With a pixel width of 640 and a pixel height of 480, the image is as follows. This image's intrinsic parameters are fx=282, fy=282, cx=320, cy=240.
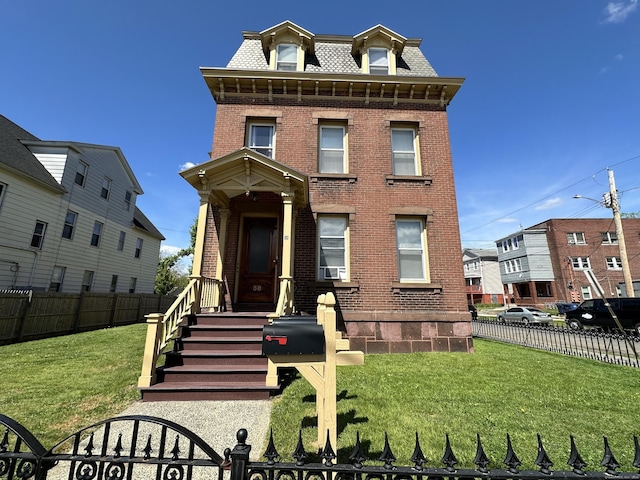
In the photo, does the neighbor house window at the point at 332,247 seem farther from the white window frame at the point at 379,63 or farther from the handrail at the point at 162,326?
the white window frame at the point at 379,63

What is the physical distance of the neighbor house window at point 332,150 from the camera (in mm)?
9820

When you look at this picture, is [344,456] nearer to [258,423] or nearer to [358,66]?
[258,423]

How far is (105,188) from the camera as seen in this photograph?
61.2ft

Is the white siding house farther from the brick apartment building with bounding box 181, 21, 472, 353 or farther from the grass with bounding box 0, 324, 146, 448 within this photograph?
the brick apartment building with bounding box 181, 21, 472, 353

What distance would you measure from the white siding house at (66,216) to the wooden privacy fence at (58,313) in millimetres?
3073

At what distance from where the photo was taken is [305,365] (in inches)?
117

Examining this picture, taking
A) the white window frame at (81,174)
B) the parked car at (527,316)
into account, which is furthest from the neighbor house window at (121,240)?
the parked car at (527,316)

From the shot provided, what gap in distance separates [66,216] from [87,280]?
13.5 feet

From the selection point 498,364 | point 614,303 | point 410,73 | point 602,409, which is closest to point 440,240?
point 498,364

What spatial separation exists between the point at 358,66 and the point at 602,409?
11.6 m

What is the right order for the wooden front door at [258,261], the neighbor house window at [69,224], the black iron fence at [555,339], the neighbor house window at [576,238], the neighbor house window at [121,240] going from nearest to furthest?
1. the wooden front door at [258,261]
2. the black iron fence at [555,339]
3. the neighbor house window at [69,224]
4. the neighbor house window at [121,240]
5. the neighbor house window at [576,238]

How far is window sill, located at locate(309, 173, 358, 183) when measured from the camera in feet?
30.9

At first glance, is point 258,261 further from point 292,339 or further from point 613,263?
point 613,263

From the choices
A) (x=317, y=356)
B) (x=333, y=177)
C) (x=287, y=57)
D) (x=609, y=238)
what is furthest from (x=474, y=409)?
(x=609, y=238)
